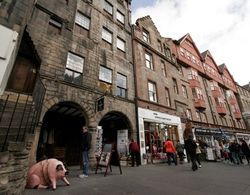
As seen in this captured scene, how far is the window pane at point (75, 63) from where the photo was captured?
1022cm

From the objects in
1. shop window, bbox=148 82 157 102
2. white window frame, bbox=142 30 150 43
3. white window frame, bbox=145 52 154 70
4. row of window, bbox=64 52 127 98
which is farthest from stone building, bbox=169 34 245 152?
row of window, bbox=64 52 127 98

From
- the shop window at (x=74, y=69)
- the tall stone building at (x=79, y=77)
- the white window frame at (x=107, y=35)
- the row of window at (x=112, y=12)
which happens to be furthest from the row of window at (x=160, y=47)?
the shop window at (x=74, y=69)

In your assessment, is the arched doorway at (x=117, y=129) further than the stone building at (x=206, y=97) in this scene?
No

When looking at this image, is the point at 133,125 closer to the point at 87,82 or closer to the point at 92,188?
the point at 87,82

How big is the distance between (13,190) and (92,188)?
7.03 ft

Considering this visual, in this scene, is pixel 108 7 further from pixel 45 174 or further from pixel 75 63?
pixel 45 174

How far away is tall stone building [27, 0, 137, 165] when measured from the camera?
30.4 feet

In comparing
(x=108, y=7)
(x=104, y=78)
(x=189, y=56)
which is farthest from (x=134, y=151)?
(x=189, y=56)

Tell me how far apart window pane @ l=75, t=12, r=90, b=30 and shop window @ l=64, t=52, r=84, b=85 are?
3.11 metres

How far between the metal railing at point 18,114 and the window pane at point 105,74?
4.99m

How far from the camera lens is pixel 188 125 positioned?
707 inches

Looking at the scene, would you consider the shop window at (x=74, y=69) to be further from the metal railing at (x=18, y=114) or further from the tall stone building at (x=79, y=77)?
the metal railing at (x=18, y=114)

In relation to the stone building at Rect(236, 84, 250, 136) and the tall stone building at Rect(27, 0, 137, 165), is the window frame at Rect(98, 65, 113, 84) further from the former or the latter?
the stone building at Rect(236, 84, 250, 136)

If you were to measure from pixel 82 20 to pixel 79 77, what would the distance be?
507cm
